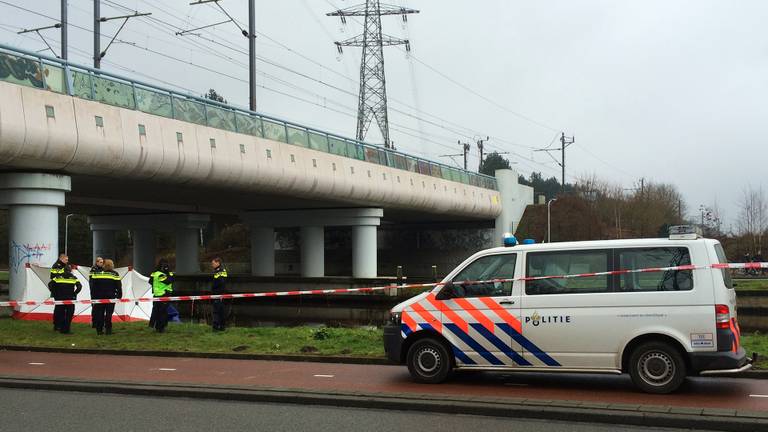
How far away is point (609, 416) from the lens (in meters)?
7.80

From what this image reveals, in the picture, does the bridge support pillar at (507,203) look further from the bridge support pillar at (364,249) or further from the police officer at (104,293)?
the police officer at (104,293)

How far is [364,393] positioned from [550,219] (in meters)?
Result: 56.6

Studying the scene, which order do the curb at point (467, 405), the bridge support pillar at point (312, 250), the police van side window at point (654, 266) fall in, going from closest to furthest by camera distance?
the curb at point (467, 405) < the police van side window at point (654, 266) < the bridge support pillar at point (312, 250)

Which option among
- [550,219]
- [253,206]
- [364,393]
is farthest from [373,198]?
[364,393]

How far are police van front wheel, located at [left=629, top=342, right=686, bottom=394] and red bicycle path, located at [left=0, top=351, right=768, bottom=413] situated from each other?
4.4 inches

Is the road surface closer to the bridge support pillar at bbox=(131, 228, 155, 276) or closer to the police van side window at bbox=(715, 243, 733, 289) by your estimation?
the police van side window at bbox=(715, 243, 733, 289)

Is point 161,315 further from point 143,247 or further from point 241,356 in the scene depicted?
point 143,247

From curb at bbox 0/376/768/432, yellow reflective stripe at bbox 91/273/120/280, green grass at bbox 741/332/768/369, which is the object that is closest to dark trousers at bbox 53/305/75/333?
yellow reflective stripe at bbox 91/273/120/280

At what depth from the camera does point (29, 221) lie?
70.1 ft

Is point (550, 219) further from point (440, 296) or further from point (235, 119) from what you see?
point (440, 296)

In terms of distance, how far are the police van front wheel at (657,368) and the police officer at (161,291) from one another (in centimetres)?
1006

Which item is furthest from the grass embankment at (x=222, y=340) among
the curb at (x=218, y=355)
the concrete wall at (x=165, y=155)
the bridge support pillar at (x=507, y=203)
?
the bridge support pillar at (x=507, y=203)

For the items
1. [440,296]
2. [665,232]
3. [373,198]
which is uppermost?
[373,198]

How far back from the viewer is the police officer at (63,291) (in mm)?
16641
